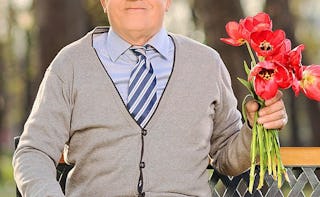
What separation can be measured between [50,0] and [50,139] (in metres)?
7.83

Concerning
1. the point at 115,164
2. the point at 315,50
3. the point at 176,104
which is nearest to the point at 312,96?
the point at 176,104

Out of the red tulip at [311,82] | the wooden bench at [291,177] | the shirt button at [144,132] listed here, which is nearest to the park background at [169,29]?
the wooden bench at [291,177]

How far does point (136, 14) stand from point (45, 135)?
614mm

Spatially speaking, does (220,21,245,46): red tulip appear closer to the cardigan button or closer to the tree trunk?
the cardigan button

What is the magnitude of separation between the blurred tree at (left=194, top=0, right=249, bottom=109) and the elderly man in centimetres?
561

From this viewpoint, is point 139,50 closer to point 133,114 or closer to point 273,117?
point 133,114

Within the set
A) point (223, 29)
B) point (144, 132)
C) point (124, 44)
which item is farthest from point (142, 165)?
point (223, 29)

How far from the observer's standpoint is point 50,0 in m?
11.6

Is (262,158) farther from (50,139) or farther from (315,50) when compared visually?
(315,50)

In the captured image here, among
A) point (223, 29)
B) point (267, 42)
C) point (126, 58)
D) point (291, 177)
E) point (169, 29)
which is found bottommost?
point (169, 29)

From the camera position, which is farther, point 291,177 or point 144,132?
point 291,177

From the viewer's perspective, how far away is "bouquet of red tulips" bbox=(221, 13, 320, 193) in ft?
11.9

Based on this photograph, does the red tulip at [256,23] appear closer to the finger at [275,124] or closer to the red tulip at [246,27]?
the red tulip at [246,27]

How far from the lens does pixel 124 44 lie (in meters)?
4.05
